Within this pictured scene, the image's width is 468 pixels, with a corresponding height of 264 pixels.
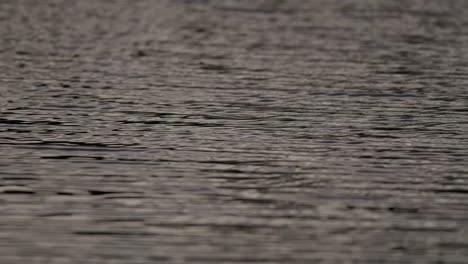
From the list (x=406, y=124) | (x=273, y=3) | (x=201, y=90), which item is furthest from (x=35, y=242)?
(x=273, y=3)

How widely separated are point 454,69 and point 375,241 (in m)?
3.36

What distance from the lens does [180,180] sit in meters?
3.73

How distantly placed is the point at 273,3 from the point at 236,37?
8.02ft

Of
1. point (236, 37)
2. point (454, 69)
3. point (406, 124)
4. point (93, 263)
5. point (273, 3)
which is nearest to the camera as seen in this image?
point (93, 263)

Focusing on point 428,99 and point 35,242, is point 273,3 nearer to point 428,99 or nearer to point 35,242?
point 428,99

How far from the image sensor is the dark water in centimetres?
312

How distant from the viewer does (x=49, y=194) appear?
3.54m

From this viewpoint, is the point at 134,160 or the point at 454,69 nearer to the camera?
the point at 134,160

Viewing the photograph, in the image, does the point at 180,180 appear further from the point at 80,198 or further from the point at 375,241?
the point at 375,241

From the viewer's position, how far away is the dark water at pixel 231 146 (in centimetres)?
312

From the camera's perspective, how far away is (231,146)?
4246 mm

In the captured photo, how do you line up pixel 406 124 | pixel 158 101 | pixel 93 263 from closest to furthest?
pixel 93 263 < pixel 406 124 < pixel 158 101

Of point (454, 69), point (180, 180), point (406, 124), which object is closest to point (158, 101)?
point (406, 124)

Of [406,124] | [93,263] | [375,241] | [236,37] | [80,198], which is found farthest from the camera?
[236,37]
